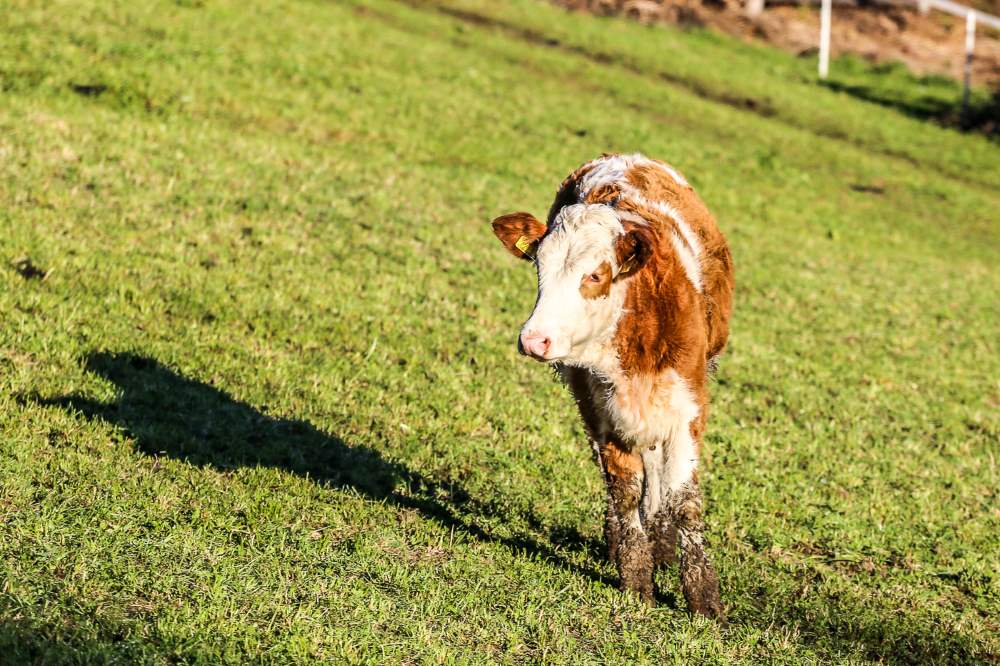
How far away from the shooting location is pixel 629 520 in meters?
6.88

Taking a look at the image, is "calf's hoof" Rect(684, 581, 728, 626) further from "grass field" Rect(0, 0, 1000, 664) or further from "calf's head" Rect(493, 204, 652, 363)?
"calf's head" Rect(493, 204, 652, 363)

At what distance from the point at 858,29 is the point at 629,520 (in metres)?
35.6

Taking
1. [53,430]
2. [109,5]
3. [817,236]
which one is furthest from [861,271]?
[109,5]

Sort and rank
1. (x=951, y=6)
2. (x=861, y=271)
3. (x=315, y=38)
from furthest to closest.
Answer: (x=951, y=6) → (x=315, y=38) → (x=861, y=271)

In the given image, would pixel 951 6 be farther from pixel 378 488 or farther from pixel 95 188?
pixel 378 488

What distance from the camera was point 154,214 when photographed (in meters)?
12.8

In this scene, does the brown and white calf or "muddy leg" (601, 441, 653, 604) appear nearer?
the brown and white calf

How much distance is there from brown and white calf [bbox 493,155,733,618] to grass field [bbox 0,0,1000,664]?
45 centimetres

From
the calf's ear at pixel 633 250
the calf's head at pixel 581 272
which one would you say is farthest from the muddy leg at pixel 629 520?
the calf's ear at pixel 633 250

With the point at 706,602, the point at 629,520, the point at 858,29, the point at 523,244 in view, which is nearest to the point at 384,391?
the point at 629,520

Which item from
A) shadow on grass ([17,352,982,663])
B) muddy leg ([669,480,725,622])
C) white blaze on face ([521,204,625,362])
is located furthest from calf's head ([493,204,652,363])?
shadow on grass ([17,352,982,663])

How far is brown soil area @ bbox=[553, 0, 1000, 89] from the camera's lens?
3603cm

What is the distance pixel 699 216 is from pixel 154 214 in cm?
725

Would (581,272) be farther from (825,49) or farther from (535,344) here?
(825,49)
